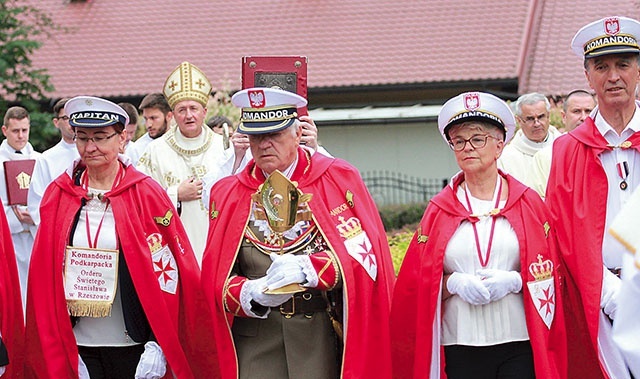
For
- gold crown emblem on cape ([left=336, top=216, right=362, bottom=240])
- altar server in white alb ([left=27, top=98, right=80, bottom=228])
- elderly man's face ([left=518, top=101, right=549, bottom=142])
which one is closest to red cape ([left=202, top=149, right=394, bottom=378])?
gold crown emblem on cape ([left=336, top=216, right=362, bottom=240])

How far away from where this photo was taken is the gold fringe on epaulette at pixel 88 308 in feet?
20.6

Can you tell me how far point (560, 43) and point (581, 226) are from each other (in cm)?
2081

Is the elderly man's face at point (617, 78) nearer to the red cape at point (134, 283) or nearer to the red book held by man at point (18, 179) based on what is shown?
the red cape at point (134, 283)

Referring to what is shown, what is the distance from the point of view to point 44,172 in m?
9.95

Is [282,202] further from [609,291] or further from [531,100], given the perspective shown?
[531,100]

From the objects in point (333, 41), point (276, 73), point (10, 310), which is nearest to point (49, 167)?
point (10, 310)

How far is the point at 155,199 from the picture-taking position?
6.54 m

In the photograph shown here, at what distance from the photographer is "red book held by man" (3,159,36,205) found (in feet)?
32.8

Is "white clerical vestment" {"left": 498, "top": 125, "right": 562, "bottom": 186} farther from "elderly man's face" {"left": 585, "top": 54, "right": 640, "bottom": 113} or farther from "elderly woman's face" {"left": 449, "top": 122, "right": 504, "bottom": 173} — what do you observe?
"elderly woman's face" {"left": 449, "top": 122, "right": 504, "bottom": 173}

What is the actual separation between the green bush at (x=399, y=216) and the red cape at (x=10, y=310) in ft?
41.4

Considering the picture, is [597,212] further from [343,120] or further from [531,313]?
[343,120]

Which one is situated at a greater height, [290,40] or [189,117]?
[290,40]

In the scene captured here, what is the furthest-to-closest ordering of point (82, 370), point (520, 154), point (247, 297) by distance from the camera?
1. point (520, 154)
2. point (82, 370)
3. point (247, 297)

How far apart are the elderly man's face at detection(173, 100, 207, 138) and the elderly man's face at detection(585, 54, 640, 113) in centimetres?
377
